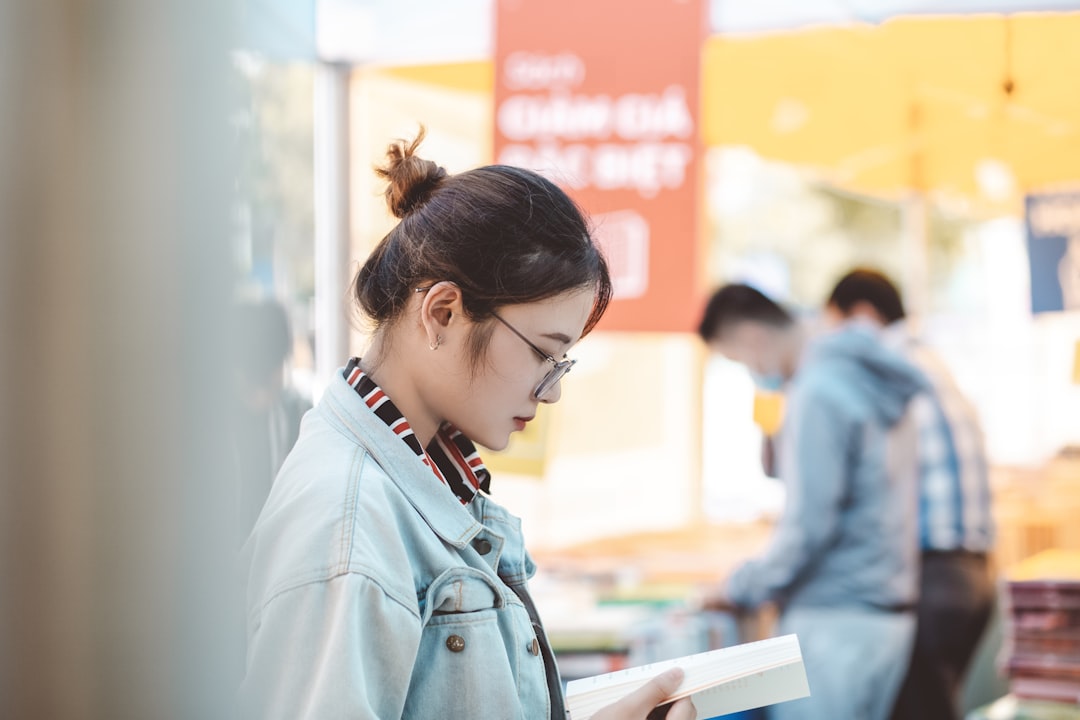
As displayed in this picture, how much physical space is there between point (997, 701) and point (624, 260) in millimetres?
1946

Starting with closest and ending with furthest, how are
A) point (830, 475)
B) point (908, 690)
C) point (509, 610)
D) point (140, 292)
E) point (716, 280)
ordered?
point (140, 292) < point (509, 610) < point (830, 475) < point (908, 690) < point (716, 280)

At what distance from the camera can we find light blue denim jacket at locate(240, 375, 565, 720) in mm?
934

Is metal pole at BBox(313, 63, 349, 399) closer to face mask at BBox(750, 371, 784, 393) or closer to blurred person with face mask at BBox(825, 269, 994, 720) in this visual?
face mask at BBox(750, 371, 784, 393)

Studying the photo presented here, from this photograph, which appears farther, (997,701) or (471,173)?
(997,701)

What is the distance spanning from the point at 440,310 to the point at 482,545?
0.76ft

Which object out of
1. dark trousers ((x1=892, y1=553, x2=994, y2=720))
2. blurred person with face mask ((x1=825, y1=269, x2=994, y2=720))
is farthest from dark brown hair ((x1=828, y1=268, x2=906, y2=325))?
dark trousers ((x1=892, y1=553, x2=994, y2=720))

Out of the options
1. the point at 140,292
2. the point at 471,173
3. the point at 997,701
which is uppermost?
the point at 471,173

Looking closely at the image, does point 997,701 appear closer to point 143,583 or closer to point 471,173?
point 471,173

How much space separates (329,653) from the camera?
0.92 m

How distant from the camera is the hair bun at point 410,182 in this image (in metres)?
1.21

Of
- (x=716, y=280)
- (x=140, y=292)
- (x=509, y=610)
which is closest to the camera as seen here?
(x=140, y=292)

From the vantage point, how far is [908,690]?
3881 mm

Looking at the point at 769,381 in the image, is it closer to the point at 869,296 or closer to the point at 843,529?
the point at 869,296

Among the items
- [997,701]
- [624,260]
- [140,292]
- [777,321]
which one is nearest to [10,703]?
[140,292]
